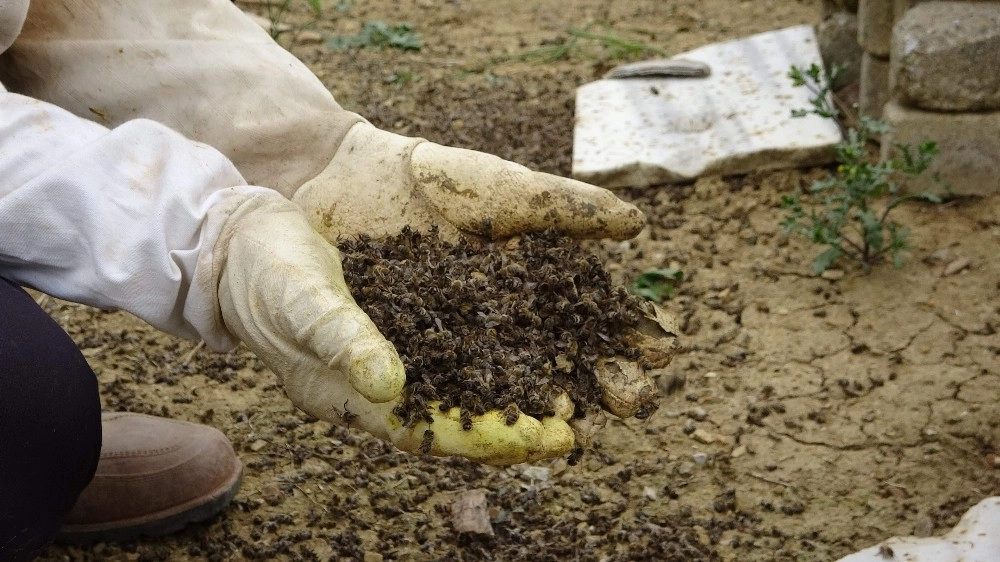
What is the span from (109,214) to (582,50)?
3.70 meters

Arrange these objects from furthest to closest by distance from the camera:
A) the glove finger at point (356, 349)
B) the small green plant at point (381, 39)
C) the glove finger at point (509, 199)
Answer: the small green plant at point (381, 39)
the glove finger at point (509, 199)
the glove finger at point (356, 349)

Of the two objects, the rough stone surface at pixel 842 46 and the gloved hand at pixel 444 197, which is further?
the rough stone surface at pixel 842 46

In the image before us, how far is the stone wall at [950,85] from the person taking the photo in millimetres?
3438

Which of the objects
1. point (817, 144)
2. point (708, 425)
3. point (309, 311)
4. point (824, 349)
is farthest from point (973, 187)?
point (309, 311)

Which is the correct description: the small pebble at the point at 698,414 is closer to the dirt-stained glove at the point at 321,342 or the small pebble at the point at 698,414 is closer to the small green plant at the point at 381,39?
the dirt-stained glove at the point at 321,342

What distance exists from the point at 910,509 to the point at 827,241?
106 centimetres

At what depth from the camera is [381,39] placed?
18.1 ft

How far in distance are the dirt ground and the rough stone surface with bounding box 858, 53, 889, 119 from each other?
32 centimetres

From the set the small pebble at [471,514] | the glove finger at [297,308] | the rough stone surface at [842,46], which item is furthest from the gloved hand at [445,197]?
the rough stone surface at [842,46]

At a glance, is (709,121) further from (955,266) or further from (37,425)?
(37,425)

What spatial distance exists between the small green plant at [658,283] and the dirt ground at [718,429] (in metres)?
0.04

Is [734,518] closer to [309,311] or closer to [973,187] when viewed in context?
[309,311]

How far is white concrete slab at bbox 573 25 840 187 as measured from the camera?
402 centimetres

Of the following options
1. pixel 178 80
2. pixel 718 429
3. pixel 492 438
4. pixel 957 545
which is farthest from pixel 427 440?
pixel 718 429
